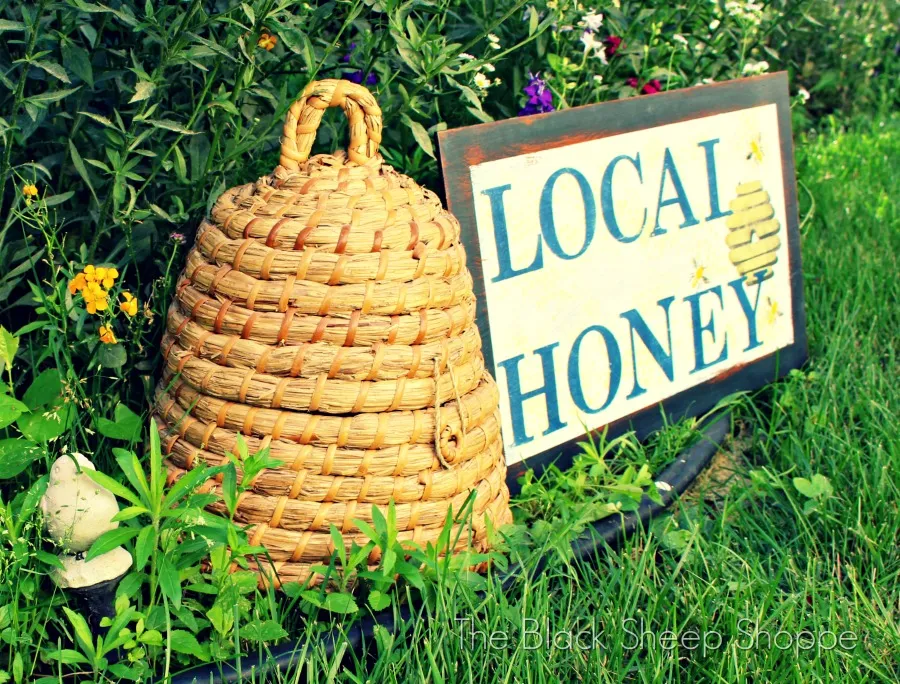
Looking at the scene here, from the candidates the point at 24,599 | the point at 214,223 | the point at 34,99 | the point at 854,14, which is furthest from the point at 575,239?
the point at 854,14

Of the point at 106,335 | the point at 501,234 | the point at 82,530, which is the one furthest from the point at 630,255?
the point at 82,530

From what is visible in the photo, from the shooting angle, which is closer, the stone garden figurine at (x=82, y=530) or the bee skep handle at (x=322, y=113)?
the stone garden figurine at (x=82, y=530)

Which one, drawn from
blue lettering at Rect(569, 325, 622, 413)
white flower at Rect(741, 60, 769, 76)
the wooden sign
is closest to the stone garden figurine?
the wooden sign

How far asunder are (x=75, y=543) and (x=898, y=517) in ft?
5.28

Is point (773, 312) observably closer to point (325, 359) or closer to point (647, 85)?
point (647, 85)

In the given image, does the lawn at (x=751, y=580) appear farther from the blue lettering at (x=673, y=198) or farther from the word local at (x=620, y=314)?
the blue lettering at (x=673, y=198)

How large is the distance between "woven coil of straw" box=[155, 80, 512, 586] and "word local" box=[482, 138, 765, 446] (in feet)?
1.32

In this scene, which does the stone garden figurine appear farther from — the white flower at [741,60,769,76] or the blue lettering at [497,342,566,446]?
the white flower at [741,60,769,76]

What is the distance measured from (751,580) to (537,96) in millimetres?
1279

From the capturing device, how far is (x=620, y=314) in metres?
2.34

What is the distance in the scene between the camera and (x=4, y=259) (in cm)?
205

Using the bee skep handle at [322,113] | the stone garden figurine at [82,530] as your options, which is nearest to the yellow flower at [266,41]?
the bee skep handle at [322,113]

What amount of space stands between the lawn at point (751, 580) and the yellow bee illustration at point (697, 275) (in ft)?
1.15

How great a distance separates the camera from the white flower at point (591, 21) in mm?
2414
